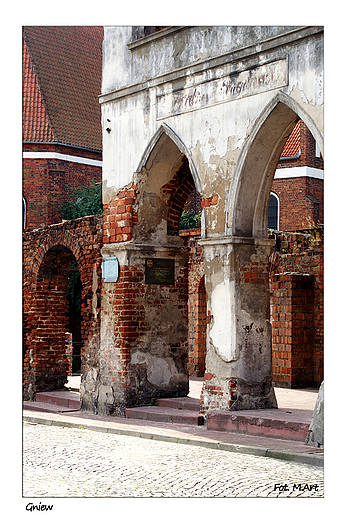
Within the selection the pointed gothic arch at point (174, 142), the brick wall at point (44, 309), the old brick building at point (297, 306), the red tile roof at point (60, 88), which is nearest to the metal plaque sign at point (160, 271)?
the pointed gothic arch at point (174, 142)

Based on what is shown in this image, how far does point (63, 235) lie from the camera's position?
13.8 metres

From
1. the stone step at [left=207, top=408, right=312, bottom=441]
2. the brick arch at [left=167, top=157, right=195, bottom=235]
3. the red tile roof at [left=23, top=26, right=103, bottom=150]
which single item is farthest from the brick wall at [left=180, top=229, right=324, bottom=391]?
the red tile roof at [left=23, top=26, right=103, bottom=150]

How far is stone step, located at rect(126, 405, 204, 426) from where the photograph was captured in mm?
10312

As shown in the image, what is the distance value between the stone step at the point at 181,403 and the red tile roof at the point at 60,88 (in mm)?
16055

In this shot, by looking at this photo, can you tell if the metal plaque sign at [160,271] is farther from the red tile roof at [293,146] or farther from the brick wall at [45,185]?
the red tile roof at [293,146]

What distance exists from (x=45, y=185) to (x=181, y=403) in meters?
15.9

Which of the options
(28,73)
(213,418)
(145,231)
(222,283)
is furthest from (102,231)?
(28,73)

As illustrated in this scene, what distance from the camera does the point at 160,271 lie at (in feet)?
39.8

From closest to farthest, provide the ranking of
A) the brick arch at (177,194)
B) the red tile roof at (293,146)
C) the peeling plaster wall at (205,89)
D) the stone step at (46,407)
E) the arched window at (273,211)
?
the peeling plaster wall at (205,89) < the brick arch at (177,194) < the stone step at (46,407) < the red tile roof at (293,146) < the arched window at (273,211)

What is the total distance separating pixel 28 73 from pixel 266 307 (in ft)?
61.6

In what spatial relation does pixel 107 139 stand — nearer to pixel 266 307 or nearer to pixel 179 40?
pixel 179 40

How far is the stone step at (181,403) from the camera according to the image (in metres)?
11.3

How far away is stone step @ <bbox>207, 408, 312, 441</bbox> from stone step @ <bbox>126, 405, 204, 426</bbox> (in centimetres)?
50

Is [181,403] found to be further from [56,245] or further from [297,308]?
[297,308]
